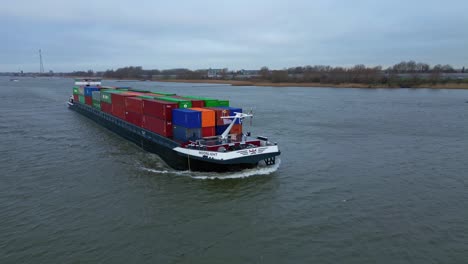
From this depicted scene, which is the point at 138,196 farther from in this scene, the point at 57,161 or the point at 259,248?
the point at 57,161

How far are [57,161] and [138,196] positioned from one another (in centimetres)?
892

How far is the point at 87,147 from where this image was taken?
2780 centimetres

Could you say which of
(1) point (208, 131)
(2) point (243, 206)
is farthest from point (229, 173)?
(2) point (243, 206)

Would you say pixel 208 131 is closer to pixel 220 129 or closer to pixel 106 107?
pixel 220 129

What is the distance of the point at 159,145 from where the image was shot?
2394 centimetres

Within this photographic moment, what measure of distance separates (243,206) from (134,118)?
16167mm

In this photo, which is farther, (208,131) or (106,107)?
(106,107)

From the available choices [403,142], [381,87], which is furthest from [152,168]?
[381,87]

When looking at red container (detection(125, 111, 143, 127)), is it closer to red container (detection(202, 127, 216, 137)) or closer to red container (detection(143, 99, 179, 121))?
red container (detection(143, 99, 179, 121))

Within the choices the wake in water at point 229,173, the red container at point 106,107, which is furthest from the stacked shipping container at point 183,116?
the red container at point 106,107

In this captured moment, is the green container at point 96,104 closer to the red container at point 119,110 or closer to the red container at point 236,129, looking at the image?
the red container at point 119,110

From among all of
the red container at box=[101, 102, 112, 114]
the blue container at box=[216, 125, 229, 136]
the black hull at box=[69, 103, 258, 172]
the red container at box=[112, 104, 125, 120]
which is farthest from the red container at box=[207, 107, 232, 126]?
the red container at box=[101, 102, 112, 114]

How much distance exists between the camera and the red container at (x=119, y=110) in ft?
105

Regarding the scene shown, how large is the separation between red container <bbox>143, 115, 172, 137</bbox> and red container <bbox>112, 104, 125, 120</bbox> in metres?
5.92
